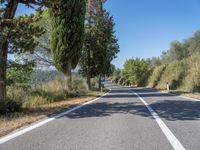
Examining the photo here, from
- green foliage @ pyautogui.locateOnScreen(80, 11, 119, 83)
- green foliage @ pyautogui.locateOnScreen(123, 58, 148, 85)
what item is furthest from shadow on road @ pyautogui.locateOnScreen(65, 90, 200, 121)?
green foliage @ pyautogui.locateOnScreen(123, 58, 148, 85)

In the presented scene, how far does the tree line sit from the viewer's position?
13531 millimetres

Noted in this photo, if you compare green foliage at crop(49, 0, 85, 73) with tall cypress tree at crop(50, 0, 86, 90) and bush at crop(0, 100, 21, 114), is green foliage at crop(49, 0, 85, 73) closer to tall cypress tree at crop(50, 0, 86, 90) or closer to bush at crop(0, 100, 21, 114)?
tall cypress tree at crop(50, 0, 86, 90)

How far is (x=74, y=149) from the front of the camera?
6.34 metres

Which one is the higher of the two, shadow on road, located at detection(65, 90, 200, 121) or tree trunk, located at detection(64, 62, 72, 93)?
tree trunk, located at detection(64, 62, 72, 93)

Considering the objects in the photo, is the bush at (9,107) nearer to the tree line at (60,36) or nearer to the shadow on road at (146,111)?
the tree line at (60,36)

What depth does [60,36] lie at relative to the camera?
2567cm

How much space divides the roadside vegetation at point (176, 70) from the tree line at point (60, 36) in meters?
9.96

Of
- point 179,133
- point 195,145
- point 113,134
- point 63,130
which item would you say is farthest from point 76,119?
point 195,145

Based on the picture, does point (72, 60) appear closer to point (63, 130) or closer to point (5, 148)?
point (63, 130)

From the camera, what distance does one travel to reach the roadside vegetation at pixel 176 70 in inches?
1352

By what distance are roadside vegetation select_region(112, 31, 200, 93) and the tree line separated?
996 centimetres

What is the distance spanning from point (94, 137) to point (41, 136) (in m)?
1.28

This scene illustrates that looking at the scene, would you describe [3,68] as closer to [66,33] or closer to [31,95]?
[31,95]

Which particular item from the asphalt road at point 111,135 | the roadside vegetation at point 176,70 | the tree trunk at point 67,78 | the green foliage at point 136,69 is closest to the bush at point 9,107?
the asphalt road at point 111,135
